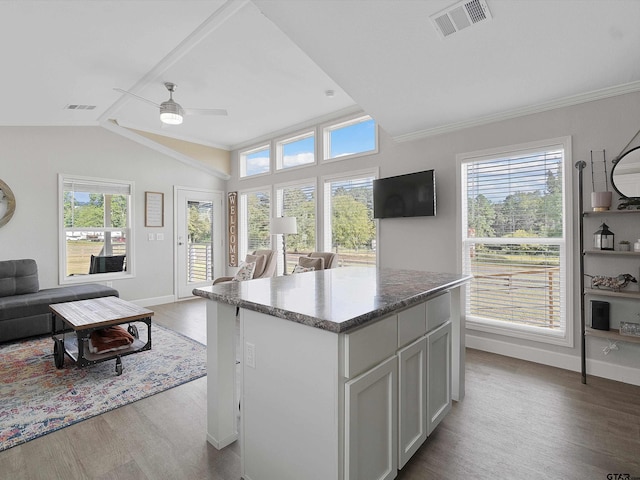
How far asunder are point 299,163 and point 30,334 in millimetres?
4298

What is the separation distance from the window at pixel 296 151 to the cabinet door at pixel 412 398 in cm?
411

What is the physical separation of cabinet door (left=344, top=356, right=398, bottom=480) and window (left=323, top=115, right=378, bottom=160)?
11.8 ft

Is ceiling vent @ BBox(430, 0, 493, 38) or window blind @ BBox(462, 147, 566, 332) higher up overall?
ceiling vent @ BBox(430, 0, 493, 38)

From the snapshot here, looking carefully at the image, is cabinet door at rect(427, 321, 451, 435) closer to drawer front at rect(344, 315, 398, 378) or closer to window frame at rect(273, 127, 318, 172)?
drawer front at rect(344, 315, 398, 378)

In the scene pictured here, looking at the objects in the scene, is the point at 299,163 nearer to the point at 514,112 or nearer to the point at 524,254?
the point at 514,112

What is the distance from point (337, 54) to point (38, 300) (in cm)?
435

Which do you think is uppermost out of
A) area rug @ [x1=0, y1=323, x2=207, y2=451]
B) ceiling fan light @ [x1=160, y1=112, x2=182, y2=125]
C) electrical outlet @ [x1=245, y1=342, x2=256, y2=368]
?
ceiling fan light @ [x1=160, y1=112, x2=182, y2=125]

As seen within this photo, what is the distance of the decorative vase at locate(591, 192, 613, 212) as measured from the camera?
9.05ft

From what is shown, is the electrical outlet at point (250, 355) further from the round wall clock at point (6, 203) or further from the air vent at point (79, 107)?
the round wall clock at point (6, 203)

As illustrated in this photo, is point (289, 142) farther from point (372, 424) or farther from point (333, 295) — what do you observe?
point (372, 424)

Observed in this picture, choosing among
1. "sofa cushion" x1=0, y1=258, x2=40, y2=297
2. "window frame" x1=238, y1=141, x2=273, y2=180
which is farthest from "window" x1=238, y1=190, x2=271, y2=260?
"sofa cushion" x1=0, y1=258, x2=40, y2=297

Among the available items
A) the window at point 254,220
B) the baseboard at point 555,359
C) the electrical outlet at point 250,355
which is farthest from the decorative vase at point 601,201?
the window at point 254,220

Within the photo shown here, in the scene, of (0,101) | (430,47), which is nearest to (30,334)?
(0,101)

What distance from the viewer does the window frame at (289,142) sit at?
5.36 meters
